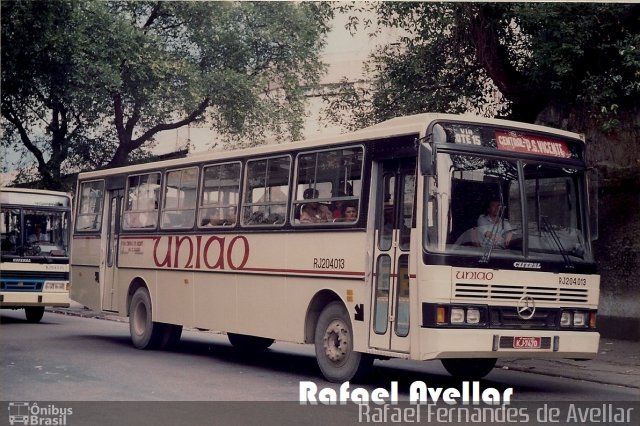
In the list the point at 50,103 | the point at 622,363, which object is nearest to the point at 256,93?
the point at 50,103

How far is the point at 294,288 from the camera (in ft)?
41.8

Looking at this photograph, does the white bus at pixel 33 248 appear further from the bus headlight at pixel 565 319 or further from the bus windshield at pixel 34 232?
the bus headlight at pixel 565 319

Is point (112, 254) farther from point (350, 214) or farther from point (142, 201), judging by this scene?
point (350, 214)

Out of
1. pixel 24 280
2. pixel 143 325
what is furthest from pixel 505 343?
pixel 24 280

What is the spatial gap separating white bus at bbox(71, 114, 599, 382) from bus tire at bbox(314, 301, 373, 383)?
0.7 inches

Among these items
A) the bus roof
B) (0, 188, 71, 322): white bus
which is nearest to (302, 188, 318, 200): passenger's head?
the bus roof

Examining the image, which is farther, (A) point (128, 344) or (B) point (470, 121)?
(A) point (128, 344)

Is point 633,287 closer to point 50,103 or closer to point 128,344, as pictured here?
point 128,344

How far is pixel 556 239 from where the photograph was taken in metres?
11.3

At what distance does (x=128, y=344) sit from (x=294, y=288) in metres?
5.51

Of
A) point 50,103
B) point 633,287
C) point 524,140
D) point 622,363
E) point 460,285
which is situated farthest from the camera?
point 50,103

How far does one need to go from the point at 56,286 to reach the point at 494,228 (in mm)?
13094

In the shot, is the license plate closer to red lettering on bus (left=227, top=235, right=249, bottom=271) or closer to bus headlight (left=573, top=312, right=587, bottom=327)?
bus headlight (left=573, top=312, right=587, bottom=327)

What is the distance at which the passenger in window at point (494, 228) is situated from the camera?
35.3ft
